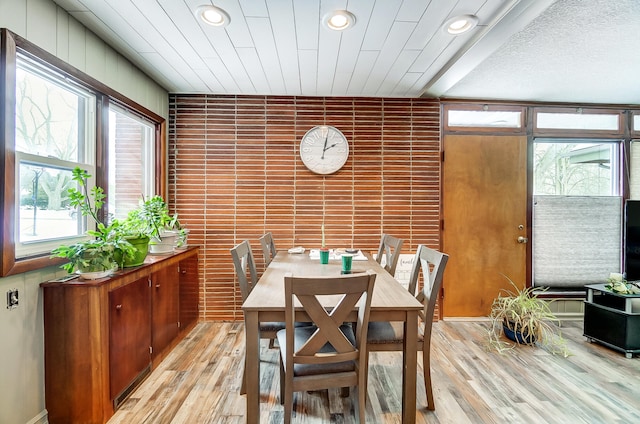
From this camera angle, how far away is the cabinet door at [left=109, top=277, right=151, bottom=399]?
1732 millimetres

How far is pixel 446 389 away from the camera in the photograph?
203cm

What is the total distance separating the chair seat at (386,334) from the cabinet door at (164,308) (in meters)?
1.61

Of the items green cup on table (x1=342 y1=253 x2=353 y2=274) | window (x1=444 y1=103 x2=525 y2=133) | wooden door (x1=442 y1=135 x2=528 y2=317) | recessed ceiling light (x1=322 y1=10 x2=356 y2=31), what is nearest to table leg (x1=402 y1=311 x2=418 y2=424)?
green cup on table (x1=342 y1=253 x2=353 y2=274)

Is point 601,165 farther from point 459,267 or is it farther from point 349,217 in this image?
point 349,217

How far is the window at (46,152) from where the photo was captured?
1.60 meters

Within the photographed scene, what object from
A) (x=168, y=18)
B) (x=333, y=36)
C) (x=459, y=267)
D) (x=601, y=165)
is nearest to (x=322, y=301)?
(x=333, y=36)

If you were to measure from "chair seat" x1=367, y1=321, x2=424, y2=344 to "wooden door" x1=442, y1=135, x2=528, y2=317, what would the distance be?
5.50ft

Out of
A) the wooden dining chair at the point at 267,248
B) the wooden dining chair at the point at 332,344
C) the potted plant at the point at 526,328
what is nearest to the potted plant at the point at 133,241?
the wooden dining chair at the point at 267,248

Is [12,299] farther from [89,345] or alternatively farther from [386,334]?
[386,334]

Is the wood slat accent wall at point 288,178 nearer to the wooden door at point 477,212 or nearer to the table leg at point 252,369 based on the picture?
the wooden door at point 477,212

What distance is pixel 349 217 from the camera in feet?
10.6

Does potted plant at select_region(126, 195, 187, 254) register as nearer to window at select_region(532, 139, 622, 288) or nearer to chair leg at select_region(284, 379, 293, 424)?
chair leg at select_region(284, 379, 293, 424)

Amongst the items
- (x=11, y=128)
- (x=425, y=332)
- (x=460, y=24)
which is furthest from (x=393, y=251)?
(x=11, y=128)

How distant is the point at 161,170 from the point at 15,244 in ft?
5.21
